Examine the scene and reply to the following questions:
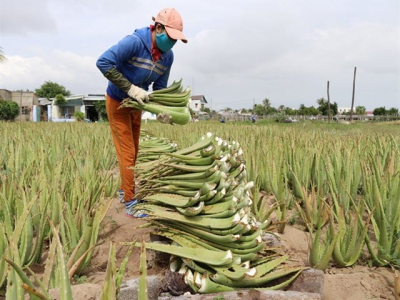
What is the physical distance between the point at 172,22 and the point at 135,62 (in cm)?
41

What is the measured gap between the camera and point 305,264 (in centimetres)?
173

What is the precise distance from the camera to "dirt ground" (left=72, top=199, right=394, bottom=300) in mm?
1476

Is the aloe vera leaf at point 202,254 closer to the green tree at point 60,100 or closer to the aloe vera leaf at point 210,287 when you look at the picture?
the aloe vera leaf at point 210,287

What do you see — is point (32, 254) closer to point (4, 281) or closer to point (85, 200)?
point (4, 281)

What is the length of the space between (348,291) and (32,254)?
1.44 m

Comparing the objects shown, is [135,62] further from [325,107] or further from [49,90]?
[325,107]

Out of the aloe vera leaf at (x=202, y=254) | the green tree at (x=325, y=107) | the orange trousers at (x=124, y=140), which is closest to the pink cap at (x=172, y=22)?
the orange trousers at (x=124, y=140)

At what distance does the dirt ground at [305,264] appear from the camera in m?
1.48

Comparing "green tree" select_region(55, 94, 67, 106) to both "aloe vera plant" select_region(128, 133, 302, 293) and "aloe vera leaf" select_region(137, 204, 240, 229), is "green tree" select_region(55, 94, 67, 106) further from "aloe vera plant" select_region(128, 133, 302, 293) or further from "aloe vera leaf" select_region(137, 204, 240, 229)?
"aloe vera leaf" select_region(137, 204, 240, 229)

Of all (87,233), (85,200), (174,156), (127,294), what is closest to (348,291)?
(127,294)

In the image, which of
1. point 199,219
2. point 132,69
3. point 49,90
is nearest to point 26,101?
point 49,90

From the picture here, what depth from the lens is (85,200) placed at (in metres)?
1.88

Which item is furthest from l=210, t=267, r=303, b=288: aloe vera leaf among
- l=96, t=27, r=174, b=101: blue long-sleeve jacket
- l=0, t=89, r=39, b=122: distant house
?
l=0, t=89, r=39, b=122: distant house

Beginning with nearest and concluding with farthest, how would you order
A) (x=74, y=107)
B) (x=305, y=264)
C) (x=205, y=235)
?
1. (x=205, y=235)
2. (x=305, y=264)
3. (x=74, y=107)
